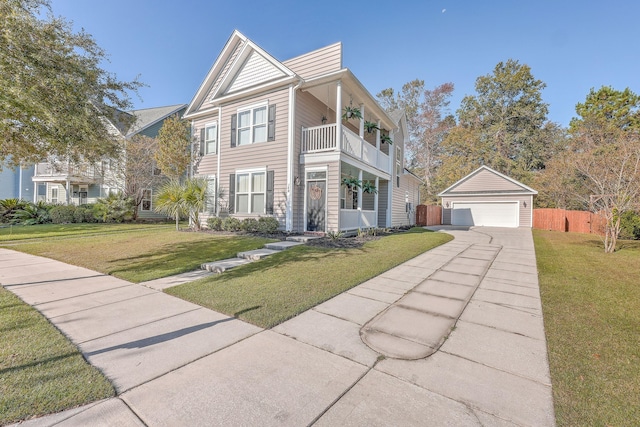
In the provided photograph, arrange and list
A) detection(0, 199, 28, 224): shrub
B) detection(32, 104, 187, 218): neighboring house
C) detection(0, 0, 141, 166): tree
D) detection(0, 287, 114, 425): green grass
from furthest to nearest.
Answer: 1. detection(32, 104, 187, 218): neighboring house
2. detection(0, 199, 28, 224): shrub
3. detection(0, 0, 141, 166): tree
4. detection(0, 287, 114, 425): green grass

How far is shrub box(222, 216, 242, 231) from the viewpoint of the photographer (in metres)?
11.3

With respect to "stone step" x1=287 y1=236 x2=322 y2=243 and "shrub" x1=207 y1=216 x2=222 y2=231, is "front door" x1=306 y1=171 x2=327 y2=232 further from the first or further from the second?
"shrub" x1=207 y1=216 x2=222 y2=231

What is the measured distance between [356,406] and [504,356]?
173cm

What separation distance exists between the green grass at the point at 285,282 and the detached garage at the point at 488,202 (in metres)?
18.0

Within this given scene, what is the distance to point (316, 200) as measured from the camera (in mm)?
10641

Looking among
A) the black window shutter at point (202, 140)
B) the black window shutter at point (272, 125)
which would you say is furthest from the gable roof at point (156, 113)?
the black window shutter at point (272, 125)

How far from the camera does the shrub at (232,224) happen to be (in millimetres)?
11327

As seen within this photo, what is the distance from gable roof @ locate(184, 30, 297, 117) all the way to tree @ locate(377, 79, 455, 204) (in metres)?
27.0

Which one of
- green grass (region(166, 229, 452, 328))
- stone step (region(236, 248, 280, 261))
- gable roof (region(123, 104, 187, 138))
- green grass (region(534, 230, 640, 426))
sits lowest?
green grass (region(534, 230, 640, 426))

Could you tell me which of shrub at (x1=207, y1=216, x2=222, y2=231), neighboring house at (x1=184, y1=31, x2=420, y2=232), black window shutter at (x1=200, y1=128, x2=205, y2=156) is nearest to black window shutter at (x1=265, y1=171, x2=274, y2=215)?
neighboring house at (x1=184, y1=31, x2=420, y2=232)

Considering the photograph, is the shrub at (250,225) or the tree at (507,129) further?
the tree at (507,129)

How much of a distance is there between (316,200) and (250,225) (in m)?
2.84

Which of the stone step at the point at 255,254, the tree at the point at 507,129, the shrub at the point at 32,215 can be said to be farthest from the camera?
the tree at the point at 507,129

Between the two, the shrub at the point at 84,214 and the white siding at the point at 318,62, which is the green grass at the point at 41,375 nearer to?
the white siding at the point at 318,62
